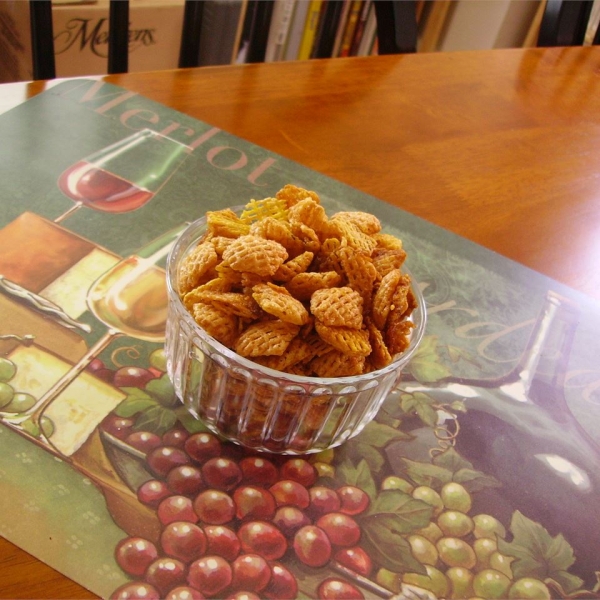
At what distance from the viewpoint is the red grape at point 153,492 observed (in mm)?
456

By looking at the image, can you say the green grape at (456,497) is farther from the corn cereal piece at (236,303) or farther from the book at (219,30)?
the book at (219,30)

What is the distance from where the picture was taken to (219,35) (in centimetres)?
130

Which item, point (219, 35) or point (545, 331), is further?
point (219, 35)

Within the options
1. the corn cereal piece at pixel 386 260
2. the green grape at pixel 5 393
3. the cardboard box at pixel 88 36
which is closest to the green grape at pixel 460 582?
the corn cereal piece at pixel 386 260

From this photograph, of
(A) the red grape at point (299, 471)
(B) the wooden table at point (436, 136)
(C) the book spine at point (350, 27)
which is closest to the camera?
(A) the red grape at point (299, 471)

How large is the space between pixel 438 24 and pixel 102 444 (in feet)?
6.38

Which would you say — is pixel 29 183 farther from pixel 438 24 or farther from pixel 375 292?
pixel 438 24

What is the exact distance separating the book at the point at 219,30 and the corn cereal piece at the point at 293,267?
868mm

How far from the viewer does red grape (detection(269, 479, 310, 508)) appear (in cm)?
48

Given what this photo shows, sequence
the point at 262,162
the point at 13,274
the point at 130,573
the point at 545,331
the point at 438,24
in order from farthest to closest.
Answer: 1. the point at 438,24
2. the point at 262,162
3. the point at 545,331
4. the point at 13,274
5. the point at 130,573

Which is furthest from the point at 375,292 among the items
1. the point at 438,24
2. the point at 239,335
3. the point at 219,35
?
the point at 438,24

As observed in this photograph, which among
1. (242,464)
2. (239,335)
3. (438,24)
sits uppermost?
(239,335)

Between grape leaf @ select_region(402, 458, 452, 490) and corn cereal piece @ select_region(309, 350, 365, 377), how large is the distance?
0.41ft

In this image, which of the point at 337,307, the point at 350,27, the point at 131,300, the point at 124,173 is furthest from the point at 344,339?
the point at 350,27
